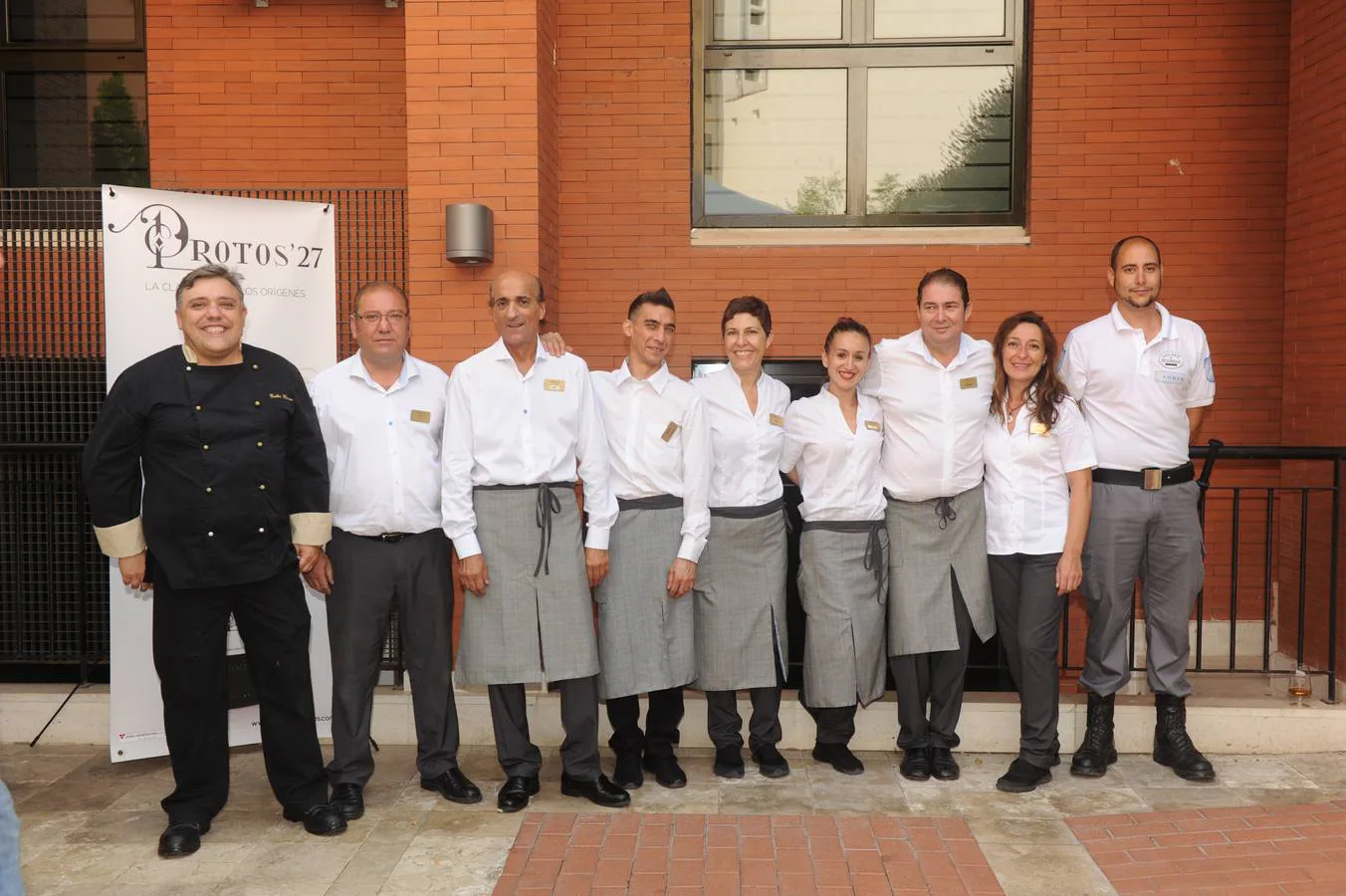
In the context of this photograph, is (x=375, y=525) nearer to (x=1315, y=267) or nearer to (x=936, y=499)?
(x=936, y=499)

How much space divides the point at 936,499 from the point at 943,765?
1.15m

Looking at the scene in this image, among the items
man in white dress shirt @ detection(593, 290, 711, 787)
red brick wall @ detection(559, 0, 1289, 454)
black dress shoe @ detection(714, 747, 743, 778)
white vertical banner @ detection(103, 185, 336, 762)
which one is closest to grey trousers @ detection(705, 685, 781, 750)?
black dress shoe @ detection(714, 747, 743, 778)

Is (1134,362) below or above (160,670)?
above

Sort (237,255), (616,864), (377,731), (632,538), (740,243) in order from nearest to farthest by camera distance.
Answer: (616,864), (632,538), (237,255), (377,731), (740,243)

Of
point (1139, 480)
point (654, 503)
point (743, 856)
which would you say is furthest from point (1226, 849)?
point (654, 503)

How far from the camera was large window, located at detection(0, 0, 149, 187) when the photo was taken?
6.94m

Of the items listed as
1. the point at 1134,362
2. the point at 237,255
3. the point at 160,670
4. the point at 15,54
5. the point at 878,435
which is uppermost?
the point at 15,54

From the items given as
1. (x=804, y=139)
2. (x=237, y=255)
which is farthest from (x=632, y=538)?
(x=804, y=139)

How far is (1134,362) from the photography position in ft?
14.7

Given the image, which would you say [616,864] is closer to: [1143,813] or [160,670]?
[160,670]

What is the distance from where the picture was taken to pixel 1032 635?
4.46 m

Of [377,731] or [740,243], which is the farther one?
[740,243]

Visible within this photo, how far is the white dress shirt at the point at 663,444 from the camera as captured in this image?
4312 mm

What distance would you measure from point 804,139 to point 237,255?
351 centimetres
